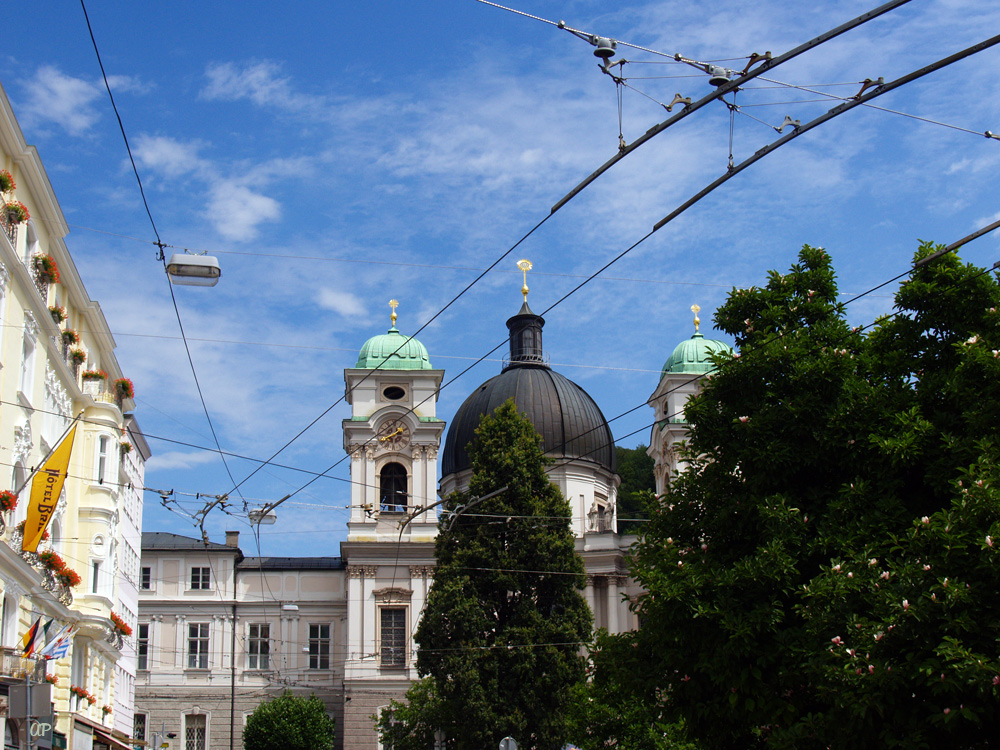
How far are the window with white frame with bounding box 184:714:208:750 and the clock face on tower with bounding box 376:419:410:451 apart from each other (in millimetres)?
15865

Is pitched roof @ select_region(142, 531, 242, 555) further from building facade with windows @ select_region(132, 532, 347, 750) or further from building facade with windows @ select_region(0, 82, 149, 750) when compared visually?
building facade with windows @ select_region(0, 82, 149, 750)

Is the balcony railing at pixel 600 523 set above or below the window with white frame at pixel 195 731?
above

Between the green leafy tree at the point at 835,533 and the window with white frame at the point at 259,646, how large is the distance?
1753 inches

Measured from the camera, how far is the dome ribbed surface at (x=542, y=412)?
206ft

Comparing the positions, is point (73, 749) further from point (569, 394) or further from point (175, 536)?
point (569, 394)

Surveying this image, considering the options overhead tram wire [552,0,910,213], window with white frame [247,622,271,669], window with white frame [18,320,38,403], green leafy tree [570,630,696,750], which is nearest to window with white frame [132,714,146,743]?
window with white frame [247,622,271,669]

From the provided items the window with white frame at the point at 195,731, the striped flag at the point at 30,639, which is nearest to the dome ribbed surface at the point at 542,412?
the window with white frame at the point at 195,731

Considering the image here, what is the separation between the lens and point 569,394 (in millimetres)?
65000

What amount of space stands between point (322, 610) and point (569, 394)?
1732 cm

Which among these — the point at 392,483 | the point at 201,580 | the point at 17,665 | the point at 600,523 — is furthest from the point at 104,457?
the point at 600,523

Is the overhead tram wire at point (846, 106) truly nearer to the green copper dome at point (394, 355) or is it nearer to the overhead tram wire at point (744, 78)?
the overhead tram wire at point (744, 78)

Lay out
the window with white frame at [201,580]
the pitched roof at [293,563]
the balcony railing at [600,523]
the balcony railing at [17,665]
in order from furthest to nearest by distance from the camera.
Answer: the pitched roof at [293,563]
the window with white frame at [201,580]
the balcony railing at [600,523]
the balcony railing at [17,665]

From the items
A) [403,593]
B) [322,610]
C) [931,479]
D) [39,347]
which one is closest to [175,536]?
[322,610]

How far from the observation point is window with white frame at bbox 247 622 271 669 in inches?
2334
